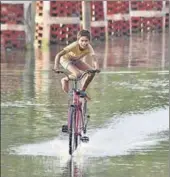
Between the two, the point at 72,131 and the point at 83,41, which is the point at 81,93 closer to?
the point at 72,131

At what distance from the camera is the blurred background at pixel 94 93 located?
37.3 feet

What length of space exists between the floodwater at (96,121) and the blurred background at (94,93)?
14 mm

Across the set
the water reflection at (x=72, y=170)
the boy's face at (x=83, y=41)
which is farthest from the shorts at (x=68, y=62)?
the water reflection at (x=72, y=170)

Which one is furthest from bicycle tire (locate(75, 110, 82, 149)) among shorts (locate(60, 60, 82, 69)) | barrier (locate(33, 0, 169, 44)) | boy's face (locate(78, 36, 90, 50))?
barrier (locate(33, 0, 169, 44))

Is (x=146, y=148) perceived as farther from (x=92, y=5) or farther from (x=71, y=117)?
(x=92, y=5)

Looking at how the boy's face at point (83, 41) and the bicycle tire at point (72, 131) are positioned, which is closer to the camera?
the boy's face at point (83, 41)

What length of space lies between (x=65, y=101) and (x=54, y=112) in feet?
4.80

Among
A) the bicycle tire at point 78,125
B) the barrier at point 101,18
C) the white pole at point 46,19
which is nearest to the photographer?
the bicycle tire at point 78,125

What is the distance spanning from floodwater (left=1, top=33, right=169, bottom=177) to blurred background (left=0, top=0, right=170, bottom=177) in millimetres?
14

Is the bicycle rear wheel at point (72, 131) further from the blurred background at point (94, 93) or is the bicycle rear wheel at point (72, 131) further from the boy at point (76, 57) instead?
the boy at point (76, 57)

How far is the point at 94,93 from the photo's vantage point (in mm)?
18297

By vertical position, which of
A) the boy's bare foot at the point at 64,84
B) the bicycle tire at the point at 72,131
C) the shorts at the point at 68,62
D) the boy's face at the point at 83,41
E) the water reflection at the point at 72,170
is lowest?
the water reflection at the point at 72,170

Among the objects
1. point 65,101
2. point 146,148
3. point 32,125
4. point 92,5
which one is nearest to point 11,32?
point 92,5

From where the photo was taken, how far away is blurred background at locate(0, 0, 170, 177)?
37.3ft
